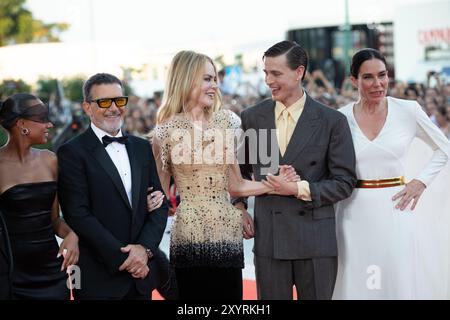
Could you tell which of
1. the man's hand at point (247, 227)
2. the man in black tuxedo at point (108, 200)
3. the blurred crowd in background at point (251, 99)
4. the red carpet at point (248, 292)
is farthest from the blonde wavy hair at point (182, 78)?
the blurred crowd in background at point (251, 99)

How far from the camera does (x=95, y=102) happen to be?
3.89m

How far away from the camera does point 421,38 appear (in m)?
22.2

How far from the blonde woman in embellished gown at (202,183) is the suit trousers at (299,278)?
0.53ft

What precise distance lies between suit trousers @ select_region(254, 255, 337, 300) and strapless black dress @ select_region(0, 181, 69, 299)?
1.08 metres

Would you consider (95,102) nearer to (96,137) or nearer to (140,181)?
(96,137)

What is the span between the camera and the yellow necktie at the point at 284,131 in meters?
4.10

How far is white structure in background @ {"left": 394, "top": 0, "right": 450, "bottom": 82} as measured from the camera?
22188mm

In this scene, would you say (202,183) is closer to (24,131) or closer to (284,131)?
(284,131)

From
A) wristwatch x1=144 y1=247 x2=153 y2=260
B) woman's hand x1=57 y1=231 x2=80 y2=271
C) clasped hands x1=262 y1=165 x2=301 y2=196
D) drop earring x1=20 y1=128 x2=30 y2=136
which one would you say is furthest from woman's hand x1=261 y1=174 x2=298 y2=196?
drop earring x1=20 y1=128 x2=30 y2=136

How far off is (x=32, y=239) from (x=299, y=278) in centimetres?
140

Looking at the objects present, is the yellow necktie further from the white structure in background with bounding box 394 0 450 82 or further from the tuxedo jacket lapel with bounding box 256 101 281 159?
the white structure in background with bounding box 394 0 450 82

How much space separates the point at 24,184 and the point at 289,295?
1.50 m
